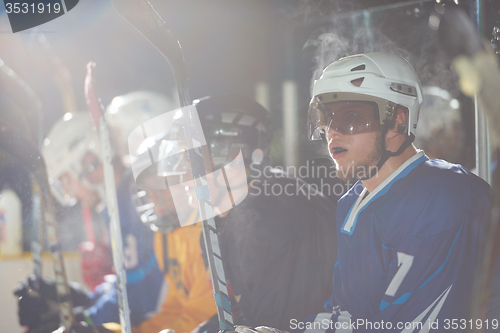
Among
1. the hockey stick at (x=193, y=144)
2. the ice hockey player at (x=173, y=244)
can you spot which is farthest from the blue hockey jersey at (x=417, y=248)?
the ice hockey player at (x=173, y=244)

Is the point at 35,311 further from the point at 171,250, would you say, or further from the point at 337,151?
the point at 337,151

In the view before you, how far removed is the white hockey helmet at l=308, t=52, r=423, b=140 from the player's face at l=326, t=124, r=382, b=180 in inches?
1.0

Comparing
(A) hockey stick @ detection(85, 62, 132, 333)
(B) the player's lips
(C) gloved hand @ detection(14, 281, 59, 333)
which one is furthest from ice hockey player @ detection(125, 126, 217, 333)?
(B) the player's lips

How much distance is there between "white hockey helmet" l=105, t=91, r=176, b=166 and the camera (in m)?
1.81

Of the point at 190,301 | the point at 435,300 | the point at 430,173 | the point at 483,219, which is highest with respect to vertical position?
the point at 430,173

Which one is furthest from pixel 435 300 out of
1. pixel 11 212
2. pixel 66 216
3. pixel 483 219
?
pixel 11 212

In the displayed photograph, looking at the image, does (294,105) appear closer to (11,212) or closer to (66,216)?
(66,216)

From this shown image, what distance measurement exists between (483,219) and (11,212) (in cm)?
323

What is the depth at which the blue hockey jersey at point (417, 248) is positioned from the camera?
3.67ft

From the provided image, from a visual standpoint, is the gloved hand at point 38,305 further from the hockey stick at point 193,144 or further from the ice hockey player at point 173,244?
the hockey stick at point 193,144

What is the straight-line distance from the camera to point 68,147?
277 centimetres

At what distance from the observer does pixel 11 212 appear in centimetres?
326

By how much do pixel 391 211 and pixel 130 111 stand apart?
134 centimetres

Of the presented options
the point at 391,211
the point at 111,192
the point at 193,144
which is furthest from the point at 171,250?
the point at 391,211
